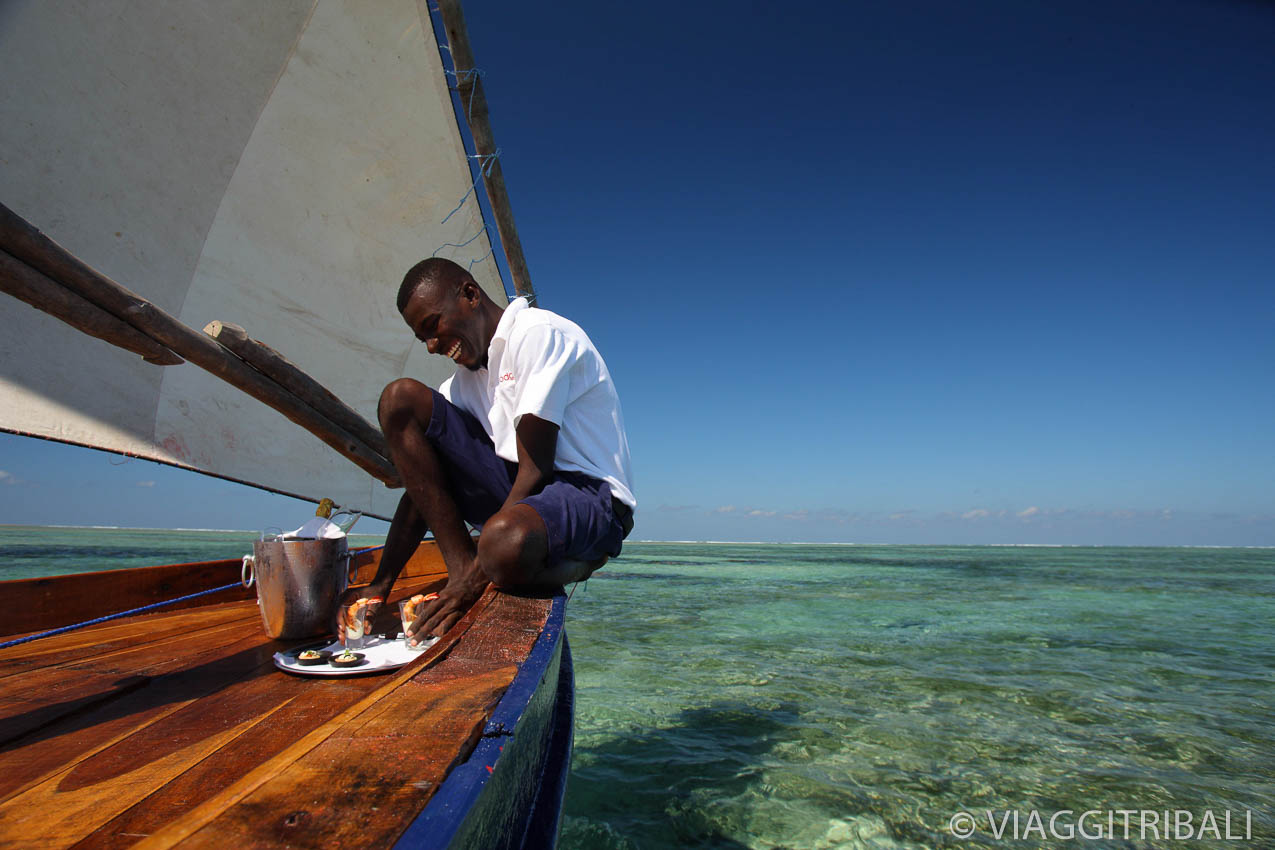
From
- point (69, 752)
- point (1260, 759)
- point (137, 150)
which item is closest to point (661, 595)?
point (1260, 759)

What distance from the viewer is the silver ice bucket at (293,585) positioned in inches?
66.1

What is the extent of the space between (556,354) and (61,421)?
289 cm

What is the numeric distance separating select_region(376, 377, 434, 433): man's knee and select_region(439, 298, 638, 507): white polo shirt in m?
0.19

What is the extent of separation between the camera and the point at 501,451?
1.85m

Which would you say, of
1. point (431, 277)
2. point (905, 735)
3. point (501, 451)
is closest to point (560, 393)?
point (501, 451)

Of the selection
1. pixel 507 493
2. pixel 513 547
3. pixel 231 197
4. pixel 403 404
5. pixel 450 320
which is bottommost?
pixel 513 547

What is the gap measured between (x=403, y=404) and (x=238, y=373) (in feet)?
3.12

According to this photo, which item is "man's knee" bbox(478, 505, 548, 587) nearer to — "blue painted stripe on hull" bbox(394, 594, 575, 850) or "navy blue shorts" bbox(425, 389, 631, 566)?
"navy blue shorts" bbox(425, 389, 631, 566)

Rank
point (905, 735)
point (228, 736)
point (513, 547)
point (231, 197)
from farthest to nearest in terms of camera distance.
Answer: point (231, 197) → point (905, 735) → point (513, 547) → point (228, 736)

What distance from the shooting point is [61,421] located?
2951mm

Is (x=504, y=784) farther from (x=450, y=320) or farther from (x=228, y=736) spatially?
(x=450, y=320)

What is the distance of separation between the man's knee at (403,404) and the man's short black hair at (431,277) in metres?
0.29

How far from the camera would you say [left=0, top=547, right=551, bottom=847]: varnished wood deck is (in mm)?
430

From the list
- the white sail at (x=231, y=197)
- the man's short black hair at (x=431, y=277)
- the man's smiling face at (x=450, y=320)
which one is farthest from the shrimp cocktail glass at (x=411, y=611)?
the white sail at (x=231, y=197)
